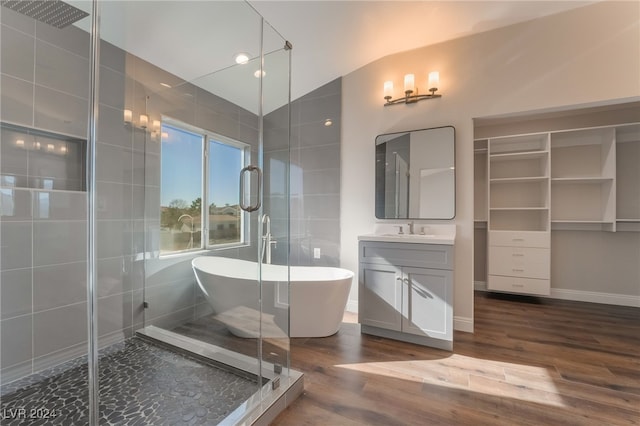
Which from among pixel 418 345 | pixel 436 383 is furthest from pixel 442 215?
pixel 436 383

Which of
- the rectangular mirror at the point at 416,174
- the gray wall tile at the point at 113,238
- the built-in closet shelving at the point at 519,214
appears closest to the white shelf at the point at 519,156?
the built-in closet shelving at the point at 519,214

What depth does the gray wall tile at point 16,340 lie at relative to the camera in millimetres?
1648

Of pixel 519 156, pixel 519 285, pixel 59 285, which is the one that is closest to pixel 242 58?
pixel 59 285

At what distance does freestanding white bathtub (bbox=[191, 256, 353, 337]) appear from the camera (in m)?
2.04

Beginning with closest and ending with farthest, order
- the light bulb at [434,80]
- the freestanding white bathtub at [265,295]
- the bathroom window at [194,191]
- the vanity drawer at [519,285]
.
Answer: the freestanding white bathtub at [265,295], the bathroom window at [194,191], the light bulb at [434,80], the vanity drawer at [519,285]

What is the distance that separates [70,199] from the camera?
75.6 inches

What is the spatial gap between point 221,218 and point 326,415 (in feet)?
5.65

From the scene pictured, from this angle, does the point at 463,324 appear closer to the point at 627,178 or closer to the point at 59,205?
the point at 627,178

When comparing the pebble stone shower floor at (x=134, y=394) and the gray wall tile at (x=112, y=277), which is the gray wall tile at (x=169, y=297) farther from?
the pebble stone shower floor at (x=134, y=394)

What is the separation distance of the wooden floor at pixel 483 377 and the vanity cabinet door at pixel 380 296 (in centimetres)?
16

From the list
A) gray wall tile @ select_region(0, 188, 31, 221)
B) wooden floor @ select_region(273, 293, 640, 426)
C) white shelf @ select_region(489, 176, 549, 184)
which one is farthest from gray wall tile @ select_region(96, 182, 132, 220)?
white shelf @ select_region(489, 176, 549, 184)

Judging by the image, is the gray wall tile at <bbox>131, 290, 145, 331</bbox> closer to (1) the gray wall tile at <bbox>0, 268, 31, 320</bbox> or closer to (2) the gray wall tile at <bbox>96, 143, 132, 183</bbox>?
(1) the gray wall tile at <bbox>0, 268, 31, 320</bbox>

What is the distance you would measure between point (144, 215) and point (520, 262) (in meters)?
4.05

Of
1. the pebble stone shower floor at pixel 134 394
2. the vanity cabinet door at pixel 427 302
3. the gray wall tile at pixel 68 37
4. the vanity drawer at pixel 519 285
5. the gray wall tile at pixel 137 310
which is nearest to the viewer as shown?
the pebble stone shower floor at pixel 134 394
